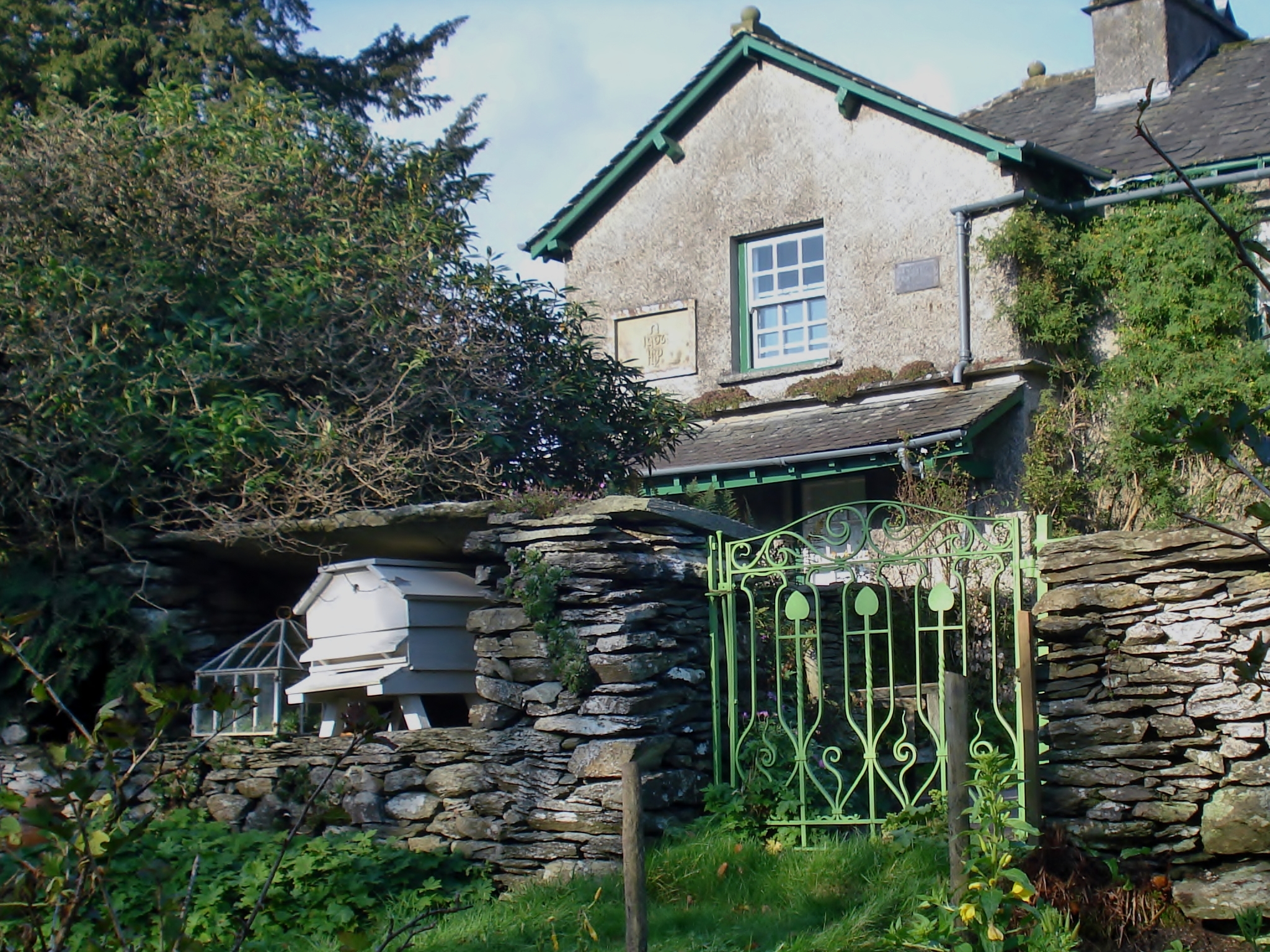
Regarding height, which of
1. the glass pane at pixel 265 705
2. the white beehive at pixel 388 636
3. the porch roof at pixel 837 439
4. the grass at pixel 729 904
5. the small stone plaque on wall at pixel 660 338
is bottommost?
the grass at pixel 729 904

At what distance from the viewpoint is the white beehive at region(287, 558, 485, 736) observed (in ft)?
23.2

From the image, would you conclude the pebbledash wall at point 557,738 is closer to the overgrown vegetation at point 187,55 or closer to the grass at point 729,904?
the grass at point 729,904

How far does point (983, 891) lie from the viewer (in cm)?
488

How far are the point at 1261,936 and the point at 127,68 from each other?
46.7ft

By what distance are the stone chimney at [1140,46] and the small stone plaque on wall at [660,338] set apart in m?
4.64

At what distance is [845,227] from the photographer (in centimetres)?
1314

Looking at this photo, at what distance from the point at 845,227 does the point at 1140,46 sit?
141 inches

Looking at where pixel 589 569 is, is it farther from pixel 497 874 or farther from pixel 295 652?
pixel 295 652

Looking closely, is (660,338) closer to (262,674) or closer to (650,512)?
(650,512)

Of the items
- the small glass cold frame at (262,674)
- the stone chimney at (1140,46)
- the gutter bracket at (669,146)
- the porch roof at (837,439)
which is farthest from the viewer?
the gutter bracket at (669,146)

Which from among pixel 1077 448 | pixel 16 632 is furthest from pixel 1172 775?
pixel 1077 448

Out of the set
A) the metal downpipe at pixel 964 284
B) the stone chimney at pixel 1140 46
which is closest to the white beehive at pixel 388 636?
the metal downpipe at pixel 964 284

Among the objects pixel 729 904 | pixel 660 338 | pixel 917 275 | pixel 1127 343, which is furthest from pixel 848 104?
pixel 729 904

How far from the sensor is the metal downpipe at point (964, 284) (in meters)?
12.2
